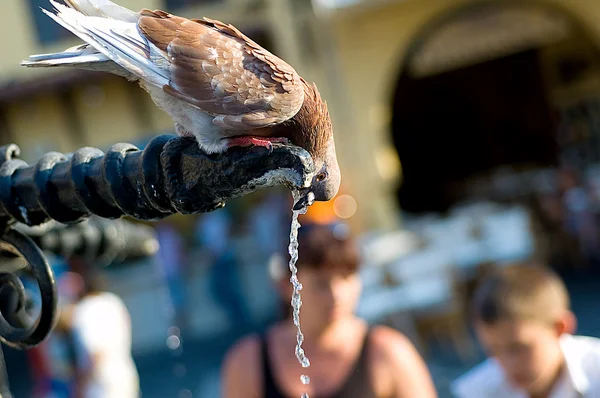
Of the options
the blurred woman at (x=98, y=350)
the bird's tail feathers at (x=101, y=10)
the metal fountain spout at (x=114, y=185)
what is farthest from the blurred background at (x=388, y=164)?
the bird's tail feathers at (x=101, y=10)

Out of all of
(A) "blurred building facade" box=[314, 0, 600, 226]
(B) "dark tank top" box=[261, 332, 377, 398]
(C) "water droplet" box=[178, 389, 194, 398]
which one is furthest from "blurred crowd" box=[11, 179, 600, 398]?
(A) "blurred building facade" box=[314, 0, 600, 226]

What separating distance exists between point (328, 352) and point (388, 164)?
25.1 feet

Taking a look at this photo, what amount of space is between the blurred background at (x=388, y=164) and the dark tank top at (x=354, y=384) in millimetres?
3665

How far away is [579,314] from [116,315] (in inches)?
185

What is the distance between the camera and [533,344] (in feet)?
6.61

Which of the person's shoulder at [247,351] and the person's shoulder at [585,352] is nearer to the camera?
the person's shoulder at [585,352]

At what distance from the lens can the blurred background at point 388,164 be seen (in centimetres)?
707

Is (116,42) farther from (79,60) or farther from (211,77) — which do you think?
(211,77)

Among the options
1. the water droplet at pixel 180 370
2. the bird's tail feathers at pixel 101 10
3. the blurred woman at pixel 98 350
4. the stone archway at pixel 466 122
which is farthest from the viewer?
the stone archway at pixel 466 122

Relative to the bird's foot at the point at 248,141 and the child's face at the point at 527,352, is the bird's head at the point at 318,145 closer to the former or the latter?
the bird's foot at the point at 248,141

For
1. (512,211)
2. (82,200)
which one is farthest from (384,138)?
(82,200)

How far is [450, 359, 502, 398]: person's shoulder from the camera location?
215 centimetres

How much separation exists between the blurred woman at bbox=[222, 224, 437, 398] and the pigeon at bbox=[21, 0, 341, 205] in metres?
1.01

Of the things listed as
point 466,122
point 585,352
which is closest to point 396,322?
point 585,352
